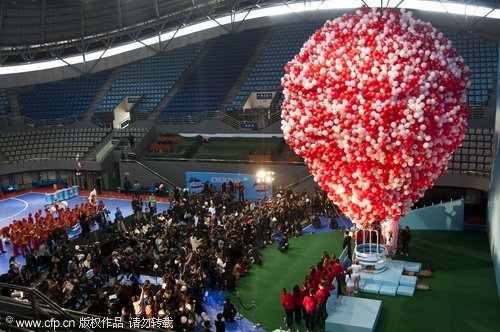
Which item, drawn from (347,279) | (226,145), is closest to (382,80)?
(347,279)

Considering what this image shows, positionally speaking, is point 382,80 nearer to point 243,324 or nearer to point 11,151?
point 243,324

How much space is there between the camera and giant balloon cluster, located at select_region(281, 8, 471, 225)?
11.3 meters

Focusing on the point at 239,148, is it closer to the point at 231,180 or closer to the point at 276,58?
the point at 231,180

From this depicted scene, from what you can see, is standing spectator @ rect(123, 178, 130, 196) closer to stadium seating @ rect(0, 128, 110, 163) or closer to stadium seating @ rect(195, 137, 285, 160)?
stadium seating @ rect(195, 137, 285, 160)

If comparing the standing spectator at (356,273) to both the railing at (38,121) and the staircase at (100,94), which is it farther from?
the railing at (38,121)

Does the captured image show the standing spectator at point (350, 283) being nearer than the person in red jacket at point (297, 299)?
No

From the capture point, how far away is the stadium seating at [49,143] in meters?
31.8

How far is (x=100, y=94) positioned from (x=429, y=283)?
31272 mm

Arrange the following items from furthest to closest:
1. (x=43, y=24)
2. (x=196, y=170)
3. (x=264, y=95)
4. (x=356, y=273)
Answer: (x=264, y=95) → (x=196, y=170) → (x=43, y=24) → (x=356, y=273)

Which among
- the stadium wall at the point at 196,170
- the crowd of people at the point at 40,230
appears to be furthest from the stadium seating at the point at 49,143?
the crowd of people at the point at 40,230

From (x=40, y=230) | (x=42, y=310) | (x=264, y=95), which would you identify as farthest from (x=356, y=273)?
(x=264, y=95)

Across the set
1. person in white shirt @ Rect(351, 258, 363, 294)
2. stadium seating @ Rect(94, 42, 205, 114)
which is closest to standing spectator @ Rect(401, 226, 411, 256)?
person in white shirt @ Rect(351, 258, 363, 294)

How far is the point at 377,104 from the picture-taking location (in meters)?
11.2

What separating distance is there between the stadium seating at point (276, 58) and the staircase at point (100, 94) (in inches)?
479
